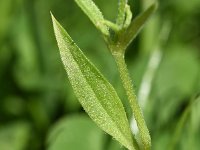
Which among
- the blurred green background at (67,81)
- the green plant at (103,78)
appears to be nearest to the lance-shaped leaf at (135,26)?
the green plant at (103,78)

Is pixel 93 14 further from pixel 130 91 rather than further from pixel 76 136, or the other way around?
pixel 76 136

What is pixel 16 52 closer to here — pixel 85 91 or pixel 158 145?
pixel 158 145

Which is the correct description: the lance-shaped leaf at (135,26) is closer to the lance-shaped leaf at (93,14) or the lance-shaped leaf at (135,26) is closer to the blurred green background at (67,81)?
the lance-shaped leaf at (93,14)

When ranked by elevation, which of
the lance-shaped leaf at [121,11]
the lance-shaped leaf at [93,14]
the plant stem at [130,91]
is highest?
the lance-shaped leaf at [93,14]

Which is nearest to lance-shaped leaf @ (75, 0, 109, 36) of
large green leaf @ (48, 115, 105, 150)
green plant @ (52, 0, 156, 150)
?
green plant @ (52, 0, 156, 150)

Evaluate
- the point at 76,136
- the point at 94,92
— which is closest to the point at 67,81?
the point at 76,136

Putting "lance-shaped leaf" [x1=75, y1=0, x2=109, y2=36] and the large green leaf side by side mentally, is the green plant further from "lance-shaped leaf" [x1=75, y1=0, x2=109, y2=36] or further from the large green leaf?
the large green leaf
